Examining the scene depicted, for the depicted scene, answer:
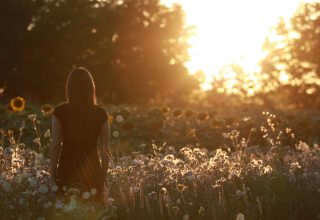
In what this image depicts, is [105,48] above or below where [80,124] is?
above

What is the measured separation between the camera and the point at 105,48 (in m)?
35.2

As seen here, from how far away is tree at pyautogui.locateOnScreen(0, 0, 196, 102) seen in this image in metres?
33.0

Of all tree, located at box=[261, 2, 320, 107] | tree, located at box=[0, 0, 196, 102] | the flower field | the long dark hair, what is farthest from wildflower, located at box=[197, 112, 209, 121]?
tree, located at box=[261, 2, 320, 107]

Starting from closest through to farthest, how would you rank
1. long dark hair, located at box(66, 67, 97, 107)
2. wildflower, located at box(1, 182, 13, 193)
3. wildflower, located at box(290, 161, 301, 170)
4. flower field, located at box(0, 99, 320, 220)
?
wildflower, located at box(1, 182, 13, 193) < flower field, located at box(0, 99, 320, 220) < long dark hair, located at box(66, 67, 97, 107) < wildflower, located at box(290, 161, 301, 170)

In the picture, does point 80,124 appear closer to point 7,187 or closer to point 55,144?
point 55,144

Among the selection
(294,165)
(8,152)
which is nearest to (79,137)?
(8,152)

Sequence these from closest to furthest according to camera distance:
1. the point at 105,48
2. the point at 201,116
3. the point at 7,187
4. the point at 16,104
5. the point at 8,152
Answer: the point at 7,187 < the point at 8,152 < the point at 16,104 < the point at 201,116 < the point at 105,48

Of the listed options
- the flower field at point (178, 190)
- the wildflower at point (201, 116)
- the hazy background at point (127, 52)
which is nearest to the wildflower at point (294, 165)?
the flower field at point (178, 190)

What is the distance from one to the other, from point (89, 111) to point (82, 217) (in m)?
1.16

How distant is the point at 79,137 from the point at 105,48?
28.9m

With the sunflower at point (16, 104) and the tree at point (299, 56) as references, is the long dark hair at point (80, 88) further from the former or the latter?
the tree at point (299, 56)

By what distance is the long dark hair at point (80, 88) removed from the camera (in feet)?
21.0

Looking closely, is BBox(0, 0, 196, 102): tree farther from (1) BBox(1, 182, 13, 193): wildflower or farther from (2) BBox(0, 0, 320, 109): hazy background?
(1) BBox(1, 182, 13, 193): wildflower

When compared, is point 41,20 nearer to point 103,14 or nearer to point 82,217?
point 103,14
